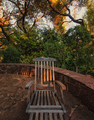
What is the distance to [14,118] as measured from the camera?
1.36 m

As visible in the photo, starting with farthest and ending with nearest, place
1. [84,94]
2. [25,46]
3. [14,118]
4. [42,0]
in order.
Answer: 1. [42,0]
2. [25,46]
3. [84,94]
4. [14,118]

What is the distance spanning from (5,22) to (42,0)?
15.0ft

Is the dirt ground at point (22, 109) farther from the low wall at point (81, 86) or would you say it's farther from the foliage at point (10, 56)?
the foliage at point (10, 56)

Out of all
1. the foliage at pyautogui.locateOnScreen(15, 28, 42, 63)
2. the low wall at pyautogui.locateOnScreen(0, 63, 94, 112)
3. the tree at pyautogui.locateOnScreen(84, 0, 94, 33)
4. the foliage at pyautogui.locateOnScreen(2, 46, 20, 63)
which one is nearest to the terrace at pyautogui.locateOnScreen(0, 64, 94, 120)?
the low wall at pyautogui.locateOnScreen(0, 63, 94, 112)

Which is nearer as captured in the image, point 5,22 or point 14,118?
point 14,118

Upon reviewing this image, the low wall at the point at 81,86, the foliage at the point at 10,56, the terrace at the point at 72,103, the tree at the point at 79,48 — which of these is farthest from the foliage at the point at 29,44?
the terrace at the point at 72,103

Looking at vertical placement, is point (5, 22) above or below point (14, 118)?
above

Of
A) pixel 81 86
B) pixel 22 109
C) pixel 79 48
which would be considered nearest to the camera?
pixel 22 109

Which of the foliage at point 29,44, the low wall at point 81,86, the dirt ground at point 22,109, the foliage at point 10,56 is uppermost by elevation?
the foliage at point 29,44

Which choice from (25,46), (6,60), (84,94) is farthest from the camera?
(25,46)

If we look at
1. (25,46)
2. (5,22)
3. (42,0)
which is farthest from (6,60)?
(42,0)

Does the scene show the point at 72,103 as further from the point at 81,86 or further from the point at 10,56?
the point at 10,56

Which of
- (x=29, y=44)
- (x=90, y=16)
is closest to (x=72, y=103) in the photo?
(x=29, y=44)

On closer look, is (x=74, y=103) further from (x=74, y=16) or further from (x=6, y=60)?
(x=74, y=16)
